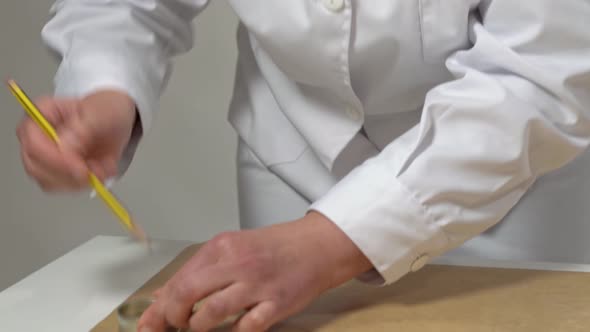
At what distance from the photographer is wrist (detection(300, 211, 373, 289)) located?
0.66 m

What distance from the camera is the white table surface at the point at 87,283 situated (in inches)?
27.1

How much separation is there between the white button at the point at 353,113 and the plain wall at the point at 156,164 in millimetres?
753

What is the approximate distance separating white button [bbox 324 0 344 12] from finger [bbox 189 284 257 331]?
270 mm

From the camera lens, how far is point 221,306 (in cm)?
61

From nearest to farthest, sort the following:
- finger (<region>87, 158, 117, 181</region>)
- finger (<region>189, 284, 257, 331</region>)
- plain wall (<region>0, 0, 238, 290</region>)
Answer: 1. finger (<region>189, 284, 257, 331</region>)
2. finger (<region>87, 158, 117, 181</region>)
3. plain wall (<region>0, 0, 238, 290</region>)

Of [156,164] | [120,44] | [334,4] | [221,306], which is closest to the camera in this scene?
[221,306]

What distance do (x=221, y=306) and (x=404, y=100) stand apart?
311mm

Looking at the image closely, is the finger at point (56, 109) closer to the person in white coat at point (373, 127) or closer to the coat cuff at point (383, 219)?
the person in white coat at point (373, 127)

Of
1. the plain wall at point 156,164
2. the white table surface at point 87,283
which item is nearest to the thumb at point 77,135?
the white table surface at point 87,283

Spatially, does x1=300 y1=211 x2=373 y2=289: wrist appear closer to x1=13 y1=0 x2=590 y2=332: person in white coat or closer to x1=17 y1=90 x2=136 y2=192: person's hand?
x1=13 y1=0 x2=590 y2=332: person in white coat

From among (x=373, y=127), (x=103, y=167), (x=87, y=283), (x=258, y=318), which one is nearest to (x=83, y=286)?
(x=87, y=283)

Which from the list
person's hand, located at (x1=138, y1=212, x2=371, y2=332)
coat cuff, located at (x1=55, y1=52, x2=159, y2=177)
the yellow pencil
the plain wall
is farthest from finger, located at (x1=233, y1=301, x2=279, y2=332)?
the plain wall

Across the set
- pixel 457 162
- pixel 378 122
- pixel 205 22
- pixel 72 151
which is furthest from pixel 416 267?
pixel 205 22

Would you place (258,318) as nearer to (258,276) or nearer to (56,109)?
(258,276)
